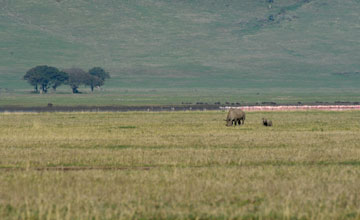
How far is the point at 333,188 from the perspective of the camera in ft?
65.3

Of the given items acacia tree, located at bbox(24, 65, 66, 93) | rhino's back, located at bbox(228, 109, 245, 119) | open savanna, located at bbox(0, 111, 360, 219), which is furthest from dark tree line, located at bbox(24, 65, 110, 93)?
open savanna, located at bbox(0, 111, 360, 219)

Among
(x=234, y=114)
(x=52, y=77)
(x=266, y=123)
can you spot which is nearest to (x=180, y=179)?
(x=266, y=123)

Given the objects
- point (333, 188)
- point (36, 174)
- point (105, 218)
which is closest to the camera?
point (105, 218)

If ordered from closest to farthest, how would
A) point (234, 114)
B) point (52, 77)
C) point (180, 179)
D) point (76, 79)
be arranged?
point (180, 179), point (234, 114), point (52, 77), point (76, 79)

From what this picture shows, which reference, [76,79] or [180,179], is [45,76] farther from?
[180,179]

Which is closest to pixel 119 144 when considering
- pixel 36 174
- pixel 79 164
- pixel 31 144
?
pixel 31 144

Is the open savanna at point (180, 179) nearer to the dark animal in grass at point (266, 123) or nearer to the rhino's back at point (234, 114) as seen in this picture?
the dark animal in grass at point (266, 123)

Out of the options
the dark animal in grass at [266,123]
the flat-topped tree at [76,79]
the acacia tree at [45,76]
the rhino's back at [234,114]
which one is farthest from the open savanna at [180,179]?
the flat-topped tree at [76,79]

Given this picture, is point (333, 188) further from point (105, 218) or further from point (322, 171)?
point (105, 218)

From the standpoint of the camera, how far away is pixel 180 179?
2161cm

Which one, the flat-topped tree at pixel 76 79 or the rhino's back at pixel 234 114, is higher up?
the flat-topped tree at pixel 76 79

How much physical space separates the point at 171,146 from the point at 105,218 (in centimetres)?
1659

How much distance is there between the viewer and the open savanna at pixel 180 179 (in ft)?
56.0

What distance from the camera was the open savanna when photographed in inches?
672
